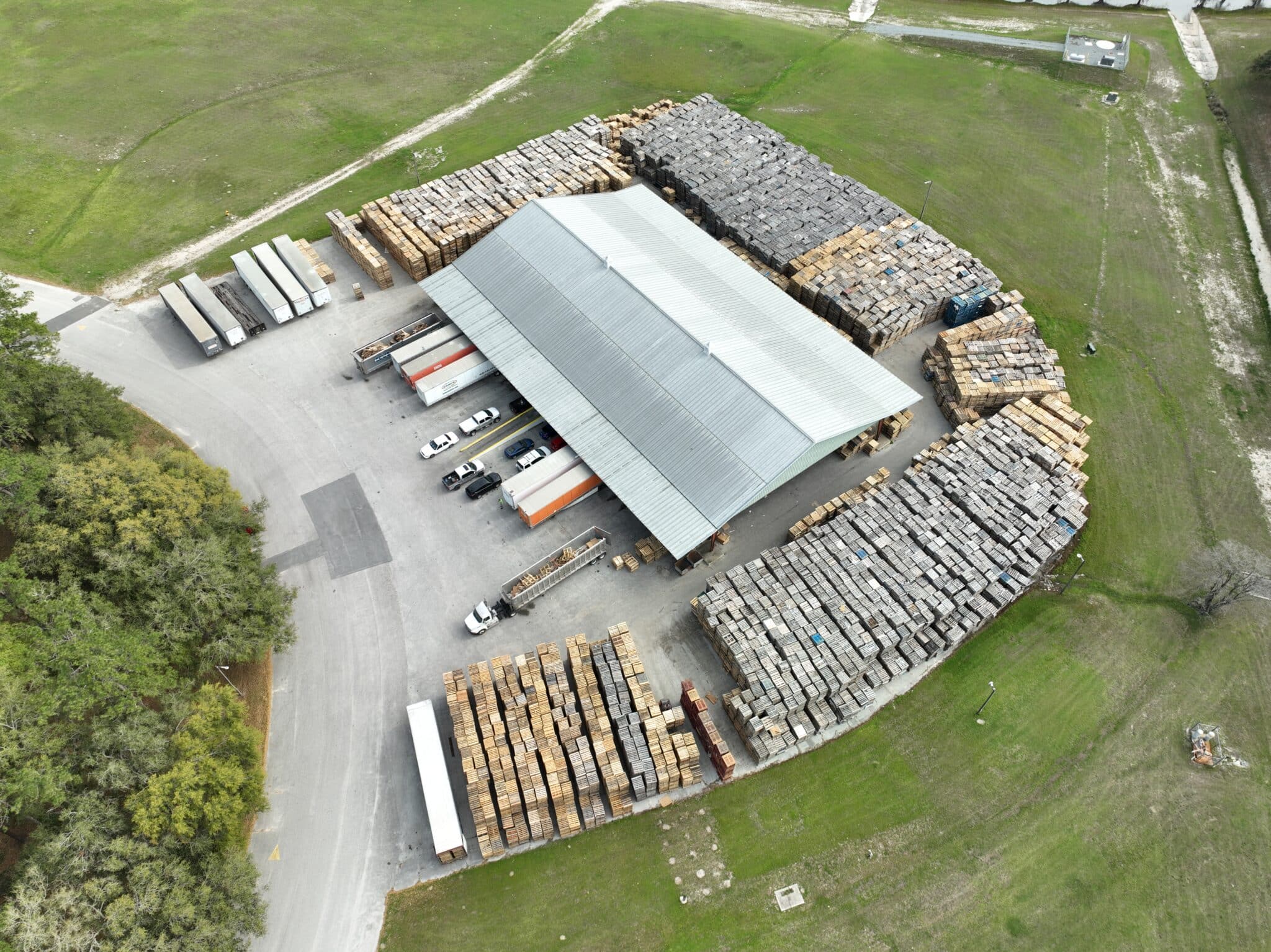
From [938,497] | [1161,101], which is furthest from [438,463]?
[1161,101]

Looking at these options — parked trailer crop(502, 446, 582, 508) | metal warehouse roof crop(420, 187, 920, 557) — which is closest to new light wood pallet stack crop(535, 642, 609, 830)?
metal warehouse roof crop(420, 187, 920, 557)

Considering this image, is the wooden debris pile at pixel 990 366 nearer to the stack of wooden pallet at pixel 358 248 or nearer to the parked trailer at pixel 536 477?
the parked trailer at pixel 536 477

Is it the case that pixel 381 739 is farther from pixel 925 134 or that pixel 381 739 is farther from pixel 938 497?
pixel 925 134

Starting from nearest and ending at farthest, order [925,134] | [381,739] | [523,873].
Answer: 1. [523,873]
2. [381,739]
3. [925,134]

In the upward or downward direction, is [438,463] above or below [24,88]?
below

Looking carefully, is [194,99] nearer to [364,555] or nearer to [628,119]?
[628,119]

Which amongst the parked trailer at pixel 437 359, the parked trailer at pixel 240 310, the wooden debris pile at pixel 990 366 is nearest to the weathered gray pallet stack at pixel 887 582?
the wooden debris pile at pixel 990 366

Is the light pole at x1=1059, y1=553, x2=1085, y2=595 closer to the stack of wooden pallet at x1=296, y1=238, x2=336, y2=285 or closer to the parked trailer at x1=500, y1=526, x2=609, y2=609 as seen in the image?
the parked trailer at x1=500, y1=526, x2=609, y2=609
